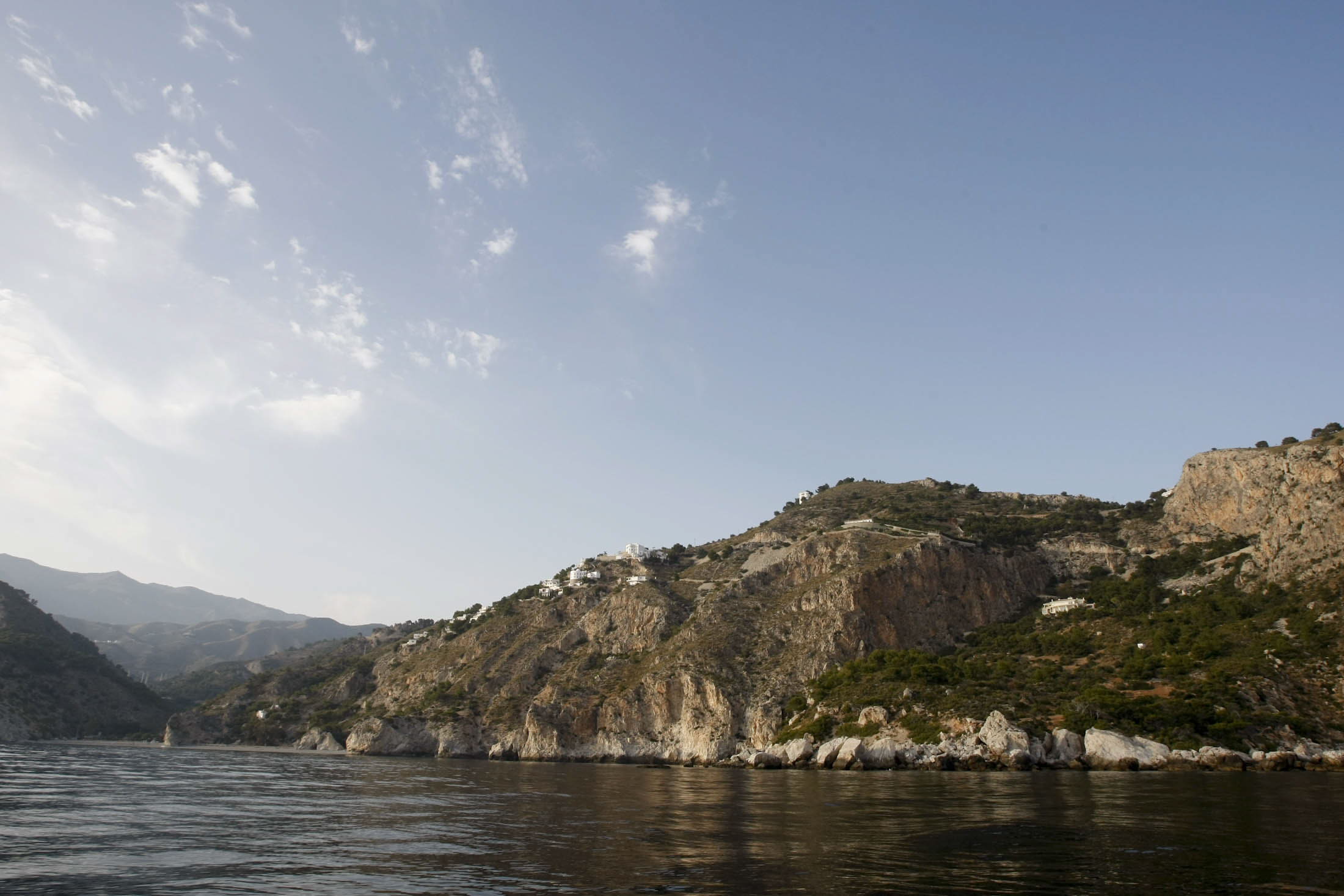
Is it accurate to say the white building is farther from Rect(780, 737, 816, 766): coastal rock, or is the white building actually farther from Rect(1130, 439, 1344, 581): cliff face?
Rect(780, 737, 816, 766): coastal rock

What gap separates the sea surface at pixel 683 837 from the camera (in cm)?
1638

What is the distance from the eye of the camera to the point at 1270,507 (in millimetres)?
88375

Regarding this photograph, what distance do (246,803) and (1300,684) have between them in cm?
7164

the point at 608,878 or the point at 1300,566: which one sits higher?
the point at 1300,566

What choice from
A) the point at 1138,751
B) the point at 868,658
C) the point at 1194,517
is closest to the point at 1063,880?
the point at 1138,751

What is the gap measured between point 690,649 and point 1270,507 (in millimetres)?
68341

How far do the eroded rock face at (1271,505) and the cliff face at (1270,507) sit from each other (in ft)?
0.30

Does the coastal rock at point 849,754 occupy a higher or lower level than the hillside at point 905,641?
lower

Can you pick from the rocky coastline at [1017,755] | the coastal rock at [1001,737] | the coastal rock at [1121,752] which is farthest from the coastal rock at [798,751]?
the coastal rock at [1121,752]

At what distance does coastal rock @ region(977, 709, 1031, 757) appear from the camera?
57.8m

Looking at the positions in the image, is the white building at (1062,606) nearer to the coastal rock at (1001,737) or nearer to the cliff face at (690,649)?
the cliff face at (690,649)

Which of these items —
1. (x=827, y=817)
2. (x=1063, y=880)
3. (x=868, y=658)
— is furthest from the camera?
(x=868, y=658)

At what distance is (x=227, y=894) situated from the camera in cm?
1509

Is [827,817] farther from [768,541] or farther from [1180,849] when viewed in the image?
[768,541]
